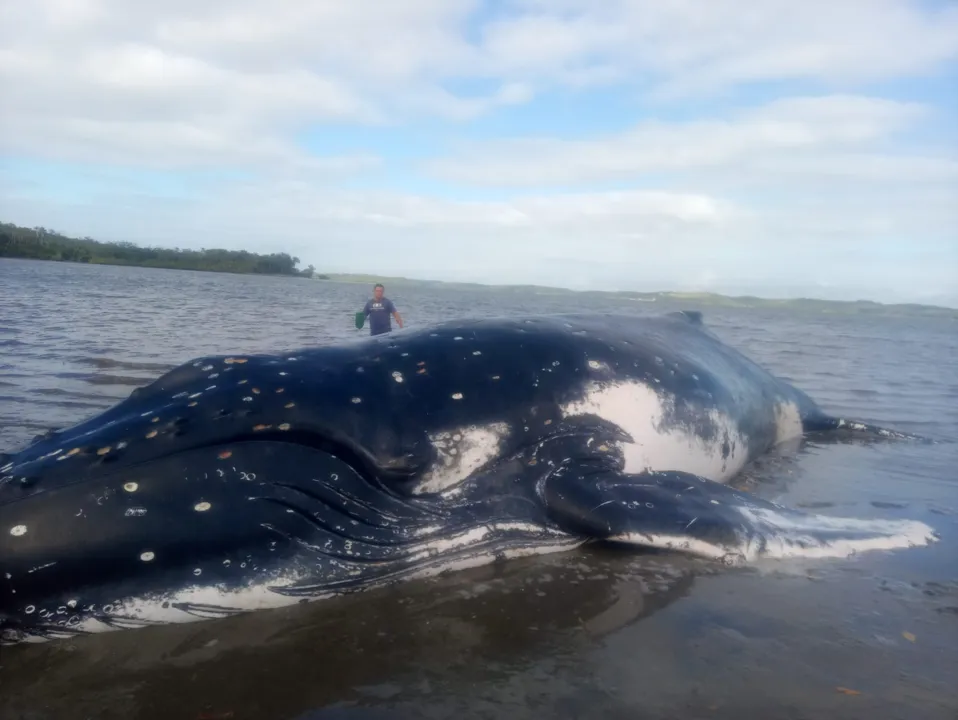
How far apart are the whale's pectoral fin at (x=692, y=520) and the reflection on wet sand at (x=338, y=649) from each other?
34cm

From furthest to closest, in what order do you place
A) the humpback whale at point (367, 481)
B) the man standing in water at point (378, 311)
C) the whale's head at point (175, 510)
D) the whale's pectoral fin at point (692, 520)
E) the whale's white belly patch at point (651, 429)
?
the man standing in water at point (378, 311), the whale's white belly patch at point (651, 429), the whale's pectoral fin at point (692, 520), the humpback whale at point (367, 481), the whale's head at point (175, 510)

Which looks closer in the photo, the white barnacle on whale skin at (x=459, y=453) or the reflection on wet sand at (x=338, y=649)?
the reflection on wet sand at (x=338, y=649)

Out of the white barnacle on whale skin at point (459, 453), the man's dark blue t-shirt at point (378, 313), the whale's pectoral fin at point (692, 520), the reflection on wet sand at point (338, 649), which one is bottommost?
the reflection on wet sand at point (338, 649)

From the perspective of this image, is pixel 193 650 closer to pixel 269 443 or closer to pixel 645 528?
pixel 269 443

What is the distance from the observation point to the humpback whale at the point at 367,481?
3809 mm

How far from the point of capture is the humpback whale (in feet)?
12.5

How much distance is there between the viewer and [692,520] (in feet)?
15.9

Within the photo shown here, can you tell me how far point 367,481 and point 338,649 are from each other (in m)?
1.18

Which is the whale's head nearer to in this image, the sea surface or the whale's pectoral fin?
the sea surface

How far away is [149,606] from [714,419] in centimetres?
487

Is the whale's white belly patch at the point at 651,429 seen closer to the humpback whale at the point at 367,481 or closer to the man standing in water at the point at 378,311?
the humpback whale at the point at 367,481

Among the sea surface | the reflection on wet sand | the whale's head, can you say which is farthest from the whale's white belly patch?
the whale's head

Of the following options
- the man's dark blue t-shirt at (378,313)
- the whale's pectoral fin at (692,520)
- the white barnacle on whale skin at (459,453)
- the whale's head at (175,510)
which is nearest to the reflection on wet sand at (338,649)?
the whale's head at (175,510)

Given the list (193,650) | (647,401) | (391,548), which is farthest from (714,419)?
(193,650)
